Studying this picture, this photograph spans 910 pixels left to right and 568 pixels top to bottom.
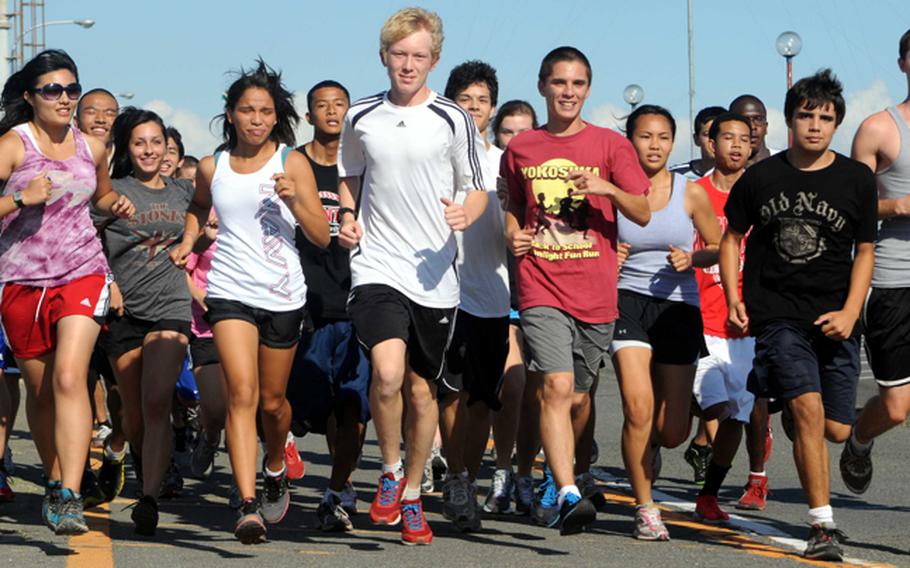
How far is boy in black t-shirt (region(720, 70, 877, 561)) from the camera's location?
8.38 m

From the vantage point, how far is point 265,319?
8.85m

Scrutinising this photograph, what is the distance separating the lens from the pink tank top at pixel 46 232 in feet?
29.2

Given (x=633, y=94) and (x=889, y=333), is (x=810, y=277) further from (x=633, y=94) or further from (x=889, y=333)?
(x=633, y=94)

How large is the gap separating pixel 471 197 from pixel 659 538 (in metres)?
1.96

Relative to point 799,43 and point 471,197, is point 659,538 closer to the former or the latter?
point 471,197

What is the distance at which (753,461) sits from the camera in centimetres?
1058

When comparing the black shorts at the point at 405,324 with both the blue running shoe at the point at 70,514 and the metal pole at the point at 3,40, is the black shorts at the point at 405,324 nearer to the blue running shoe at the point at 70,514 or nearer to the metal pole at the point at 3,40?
the blue running shoe at the point at 70,514

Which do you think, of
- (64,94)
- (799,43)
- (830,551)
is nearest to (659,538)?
(830,551)

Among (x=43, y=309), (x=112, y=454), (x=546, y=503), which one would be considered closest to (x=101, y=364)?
(x=112, y=454)

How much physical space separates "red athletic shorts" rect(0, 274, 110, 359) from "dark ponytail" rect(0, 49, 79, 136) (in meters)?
0.91

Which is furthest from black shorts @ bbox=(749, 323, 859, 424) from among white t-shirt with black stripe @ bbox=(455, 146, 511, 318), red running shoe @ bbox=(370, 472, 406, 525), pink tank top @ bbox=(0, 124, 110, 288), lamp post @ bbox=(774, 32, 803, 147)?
lamp post @ bbox=(774, 32, 803, 147)

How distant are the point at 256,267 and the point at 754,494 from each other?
3.43 m

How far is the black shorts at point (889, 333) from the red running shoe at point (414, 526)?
7.88 ft

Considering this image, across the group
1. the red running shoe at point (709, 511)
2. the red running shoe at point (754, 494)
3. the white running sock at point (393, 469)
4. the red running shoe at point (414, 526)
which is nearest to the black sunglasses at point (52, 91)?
the white running sock at point (393, 469)
